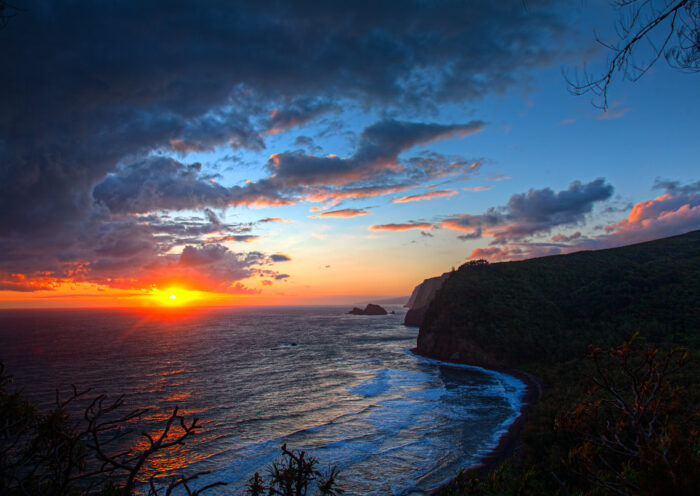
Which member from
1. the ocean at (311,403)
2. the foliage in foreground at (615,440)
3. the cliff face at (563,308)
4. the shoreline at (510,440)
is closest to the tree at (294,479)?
the foliage in foreground at (615,440)

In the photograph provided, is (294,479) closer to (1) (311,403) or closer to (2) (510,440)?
(2) (510,440)

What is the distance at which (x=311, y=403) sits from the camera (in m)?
35.3

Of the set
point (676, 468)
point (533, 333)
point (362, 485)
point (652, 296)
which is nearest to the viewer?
point (676, 468)

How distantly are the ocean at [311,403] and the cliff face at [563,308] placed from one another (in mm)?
5081

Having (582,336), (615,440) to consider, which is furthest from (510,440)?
(582,336)

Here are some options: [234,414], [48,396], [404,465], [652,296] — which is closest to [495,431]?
[404,465]

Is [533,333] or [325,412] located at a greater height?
[533,333]

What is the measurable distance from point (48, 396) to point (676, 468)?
4854 centimetres

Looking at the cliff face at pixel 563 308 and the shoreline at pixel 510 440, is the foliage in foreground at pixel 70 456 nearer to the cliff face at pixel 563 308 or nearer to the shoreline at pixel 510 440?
the shoreline at pixel 510 440

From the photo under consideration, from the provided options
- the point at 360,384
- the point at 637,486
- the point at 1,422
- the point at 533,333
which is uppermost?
the point at 637,486

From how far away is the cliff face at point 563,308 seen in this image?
43344 millimetres

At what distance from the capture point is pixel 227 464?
22.2m

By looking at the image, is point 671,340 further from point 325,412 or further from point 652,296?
point 325,412

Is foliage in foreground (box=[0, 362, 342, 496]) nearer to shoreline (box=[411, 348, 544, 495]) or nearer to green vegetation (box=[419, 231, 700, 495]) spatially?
green vegetation (box=[419, 231, 700, 495])
